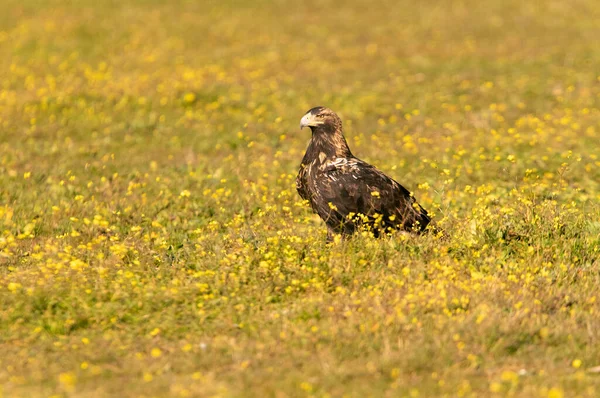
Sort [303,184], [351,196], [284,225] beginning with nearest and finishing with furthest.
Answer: [351,196] < [303,184] < [284,225]

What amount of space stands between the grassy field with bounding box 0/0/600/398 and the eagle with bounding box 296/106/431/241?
0.34m

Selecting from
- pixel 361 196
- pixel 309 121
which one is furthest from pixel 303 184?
pixel 361 196

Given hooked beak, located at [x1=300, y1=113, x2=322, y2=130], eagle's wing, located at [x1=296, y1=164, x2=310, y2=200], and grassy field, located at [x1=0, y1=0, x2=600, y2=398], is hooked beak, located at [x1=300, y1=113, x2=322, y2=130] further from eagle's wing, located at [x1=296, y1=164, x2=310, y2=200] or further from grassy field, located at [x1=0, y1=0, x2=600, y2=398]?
grassy field, located at [x1=0, y1=0, x2=600, y2=398]

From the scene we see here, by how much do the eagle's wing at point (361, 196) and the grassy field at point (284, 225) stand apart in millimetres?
397

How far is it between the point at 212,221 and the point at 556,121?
25.0 ft

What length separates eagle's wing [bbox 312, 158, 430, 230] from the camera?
9898 millimetres

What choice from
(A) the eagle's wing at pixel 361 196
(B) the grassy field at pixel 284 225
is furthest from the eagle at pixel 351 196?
(B) the grassy field at pixel 284 225

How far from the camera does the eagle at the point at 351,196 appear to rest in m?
9.89

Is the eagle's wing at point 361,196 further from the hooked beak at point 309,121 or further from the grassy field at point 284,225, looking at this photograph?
the hooked beak at point 309,121

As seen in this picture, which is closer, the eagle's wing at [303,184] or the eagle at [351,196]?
the eagle at [351,196]

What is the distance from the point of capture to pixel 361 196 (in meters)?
9.89

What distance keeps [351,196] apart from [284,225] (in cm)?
114

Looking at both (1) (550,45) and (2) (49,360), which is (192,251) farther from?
(1) (550,45)

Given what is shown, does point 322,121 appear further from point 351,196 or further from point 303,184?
point 351,196
